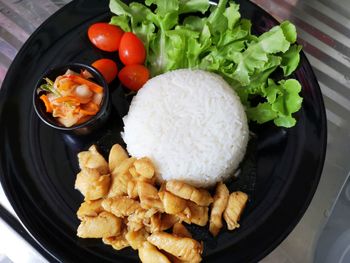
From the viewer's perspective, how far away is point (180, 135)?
5.28ft

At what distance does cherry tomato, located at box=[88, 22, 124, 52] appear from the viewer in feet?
5.86

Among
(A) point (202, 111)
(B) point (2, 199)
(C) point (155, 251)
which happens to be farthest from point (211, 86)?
(B) point (2, 199)

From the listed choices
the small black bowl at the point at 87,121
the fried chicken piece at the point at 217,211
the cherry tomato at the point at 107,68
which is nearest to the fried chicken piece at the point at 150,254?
the fried chicken piece at the point at 217,211

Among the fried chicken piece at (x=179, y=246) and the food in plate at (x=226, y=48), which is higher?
the food in plate at (x=226, y=48)

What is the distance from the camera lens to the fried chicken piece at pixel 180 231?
1469mm

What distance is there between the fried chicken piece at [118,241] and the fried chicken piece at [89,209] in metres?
0.09

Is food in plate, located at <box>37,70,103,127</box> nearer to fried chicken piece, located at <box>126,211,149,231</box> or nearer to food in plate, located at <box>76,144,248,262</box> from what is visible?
food in plate, located at <box>76,144,248,262</box>

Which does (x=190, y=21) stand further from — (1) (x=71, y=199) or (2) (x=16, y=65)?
(1) (x=71, y=199)

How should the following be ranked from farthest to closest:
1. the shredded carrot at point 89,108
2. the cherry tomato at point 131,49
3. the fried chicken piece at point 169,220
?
the cherry tomato at point 131,49
the shredded carrot at point 89,108
the fried chicken piece at point 169,220

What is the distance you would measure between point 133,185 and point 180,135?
0.27m

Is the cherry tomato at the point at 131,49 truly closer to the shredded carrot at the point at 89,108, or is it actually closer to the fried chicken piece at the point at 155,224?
the shredded carrot at the point at 89,108

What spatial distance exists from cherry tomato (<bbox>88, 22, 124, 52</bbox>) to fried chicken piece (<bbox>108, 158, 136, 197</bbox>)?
546mm

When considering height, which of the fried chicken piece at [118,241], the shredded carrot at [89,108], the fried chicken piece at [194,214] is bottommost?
the fried chicken piece at [118,241]

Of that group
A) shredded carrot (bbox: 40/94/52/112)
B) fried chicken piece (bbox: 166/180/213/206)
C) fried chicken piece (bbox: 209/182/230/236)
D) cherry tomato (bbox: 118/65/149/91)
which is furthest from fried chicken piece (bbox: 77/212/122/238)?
cherry tomato (bbox: 118/65/149/91)
